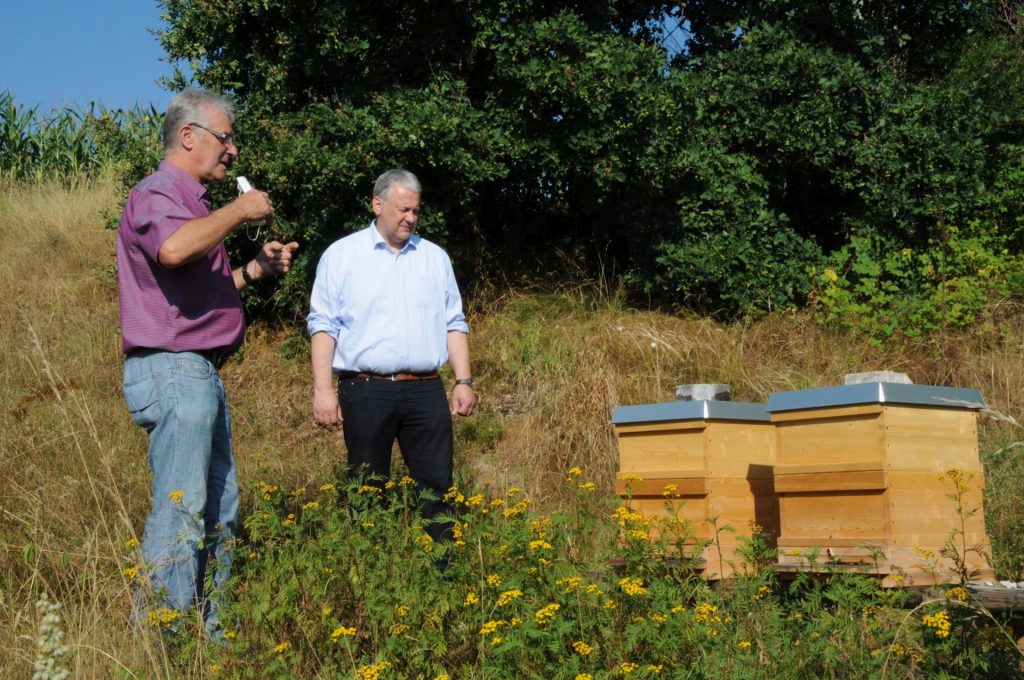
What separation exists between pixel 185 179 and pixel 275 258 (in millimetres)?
492

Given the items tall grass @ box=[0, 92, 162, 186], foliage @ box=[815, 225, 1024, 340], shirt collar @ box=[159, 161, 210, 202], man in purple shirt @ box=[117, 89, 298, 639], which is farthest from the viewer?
tall grass @ box=[0, 92, 162, 186]

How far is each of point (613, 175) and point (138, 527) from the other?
17.8 ft

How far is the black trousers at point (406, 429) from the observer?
4.95 m

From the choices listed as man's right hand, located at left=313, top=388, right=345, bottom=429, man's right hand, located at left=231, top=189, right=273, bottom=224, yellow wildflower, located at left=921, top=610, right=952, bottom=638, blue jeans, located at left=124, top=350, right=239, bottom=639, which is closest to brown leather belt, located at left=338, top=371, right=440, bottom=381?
man's right hand, located at left=313, top=388, right=345, bottom=429

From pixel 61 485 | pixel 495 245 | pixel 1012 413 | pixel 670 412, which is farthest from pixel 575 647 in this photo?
pixel 495 245

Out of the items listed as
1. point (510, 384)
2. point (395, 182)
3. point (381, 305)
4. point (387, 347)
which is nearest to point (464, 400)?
point (387, 347)

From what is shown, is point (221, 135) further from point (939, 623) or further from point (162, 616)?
A: point (939, 623)

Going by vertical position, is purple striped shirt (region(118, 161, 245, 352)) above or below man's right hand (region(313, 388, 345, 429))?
above

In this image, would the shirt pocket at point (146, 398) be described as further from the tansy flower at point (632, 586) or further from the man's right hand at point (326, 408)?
the tansy flower at point (632, 586)

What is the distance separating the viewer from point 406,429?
5.09 m

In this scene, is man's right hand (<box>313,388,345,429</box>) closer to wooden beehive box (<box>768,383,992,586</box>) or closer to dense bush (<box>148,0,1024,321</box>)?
wooden beehive box (<box>768,383,992,586</box>)

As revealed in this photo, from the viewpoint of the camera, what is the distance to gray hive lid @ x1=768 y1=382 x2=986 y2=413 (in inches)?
185

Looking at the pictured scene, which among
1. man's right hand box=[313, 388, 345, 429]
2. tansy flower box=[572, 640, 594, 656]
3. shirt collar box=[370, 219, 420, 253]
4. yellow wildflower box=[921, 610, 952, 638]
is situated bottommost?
tansy flower box=[572, 640, 594, 656]

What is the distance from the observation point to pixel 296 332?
10.1 meters
